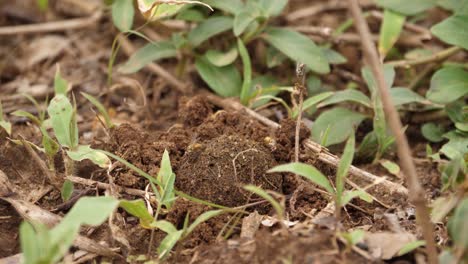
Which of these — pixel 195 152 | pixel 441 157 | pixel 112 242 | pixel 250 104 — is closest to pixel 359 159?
pixel 441 157

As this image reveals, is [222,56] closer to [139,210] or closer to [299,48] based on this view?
[299,48]

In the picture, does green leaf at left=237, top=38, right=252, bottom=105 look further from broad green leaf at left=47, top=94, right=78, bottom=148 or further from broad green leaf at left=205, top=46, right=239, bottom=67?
broad green leaf at left=47, top=94, right=78, bottom=148

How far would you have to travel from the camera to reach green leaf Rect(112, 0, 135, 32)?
262 cm

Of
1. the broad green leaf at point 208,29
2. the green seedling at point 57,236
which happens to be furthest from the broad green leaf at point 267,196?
the broad green leaf at point 208,29

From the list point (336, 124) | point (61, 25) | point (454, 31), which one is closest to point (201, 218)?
point (336, 124)

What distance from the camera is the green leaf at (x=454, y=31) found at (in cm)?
233

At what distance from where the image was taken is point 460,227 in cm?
158

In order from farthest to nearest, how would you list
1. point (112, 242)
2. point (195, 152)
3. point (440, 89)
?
point (440, 89), point (195, 152), point (112, 242)

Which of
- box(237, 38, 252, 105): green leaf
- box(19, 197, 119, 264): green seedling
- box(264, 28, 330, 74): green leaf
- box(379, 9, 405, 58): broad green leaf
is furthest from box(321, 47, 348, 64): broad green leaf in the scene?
box(19, 197, 119, 264): green seedling

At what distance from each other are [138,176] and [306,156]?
580mm

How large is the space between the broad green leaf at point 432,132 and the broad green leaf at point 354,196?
0.59 m

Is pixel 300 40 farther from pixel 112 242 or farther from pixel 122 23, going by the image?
pixel 112 242

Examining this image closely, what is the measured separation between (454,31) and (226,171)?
1.03 meters

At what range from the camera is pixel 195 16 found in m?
2.65
